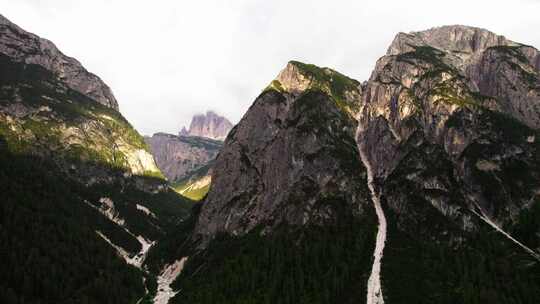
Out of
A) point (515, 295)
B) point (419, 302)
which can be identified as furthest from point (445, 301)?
point (515, 295)

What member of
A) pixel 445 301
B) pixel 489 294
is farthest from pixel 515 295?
pixel 445 301

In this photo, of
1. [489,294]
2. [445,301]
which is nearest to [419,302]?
[445,301]

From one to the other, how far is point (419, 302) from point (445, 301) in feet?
34.4

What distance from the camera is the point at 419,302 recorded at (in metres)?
200

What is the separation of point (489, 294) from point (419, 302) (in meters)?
28.5

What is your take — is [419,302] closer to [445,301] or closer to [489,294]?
[445,301]

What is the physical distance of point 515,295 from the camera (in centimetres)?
19862

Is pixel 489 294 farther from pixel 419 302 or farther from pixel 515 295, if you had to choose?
pixel 419 302

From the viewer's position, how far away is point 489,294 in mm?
196375

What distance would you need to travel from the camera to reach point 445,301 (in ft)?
649

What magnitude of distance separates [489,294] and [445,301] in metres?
18.1

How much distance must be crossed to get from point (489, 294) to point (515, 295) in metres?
12.2

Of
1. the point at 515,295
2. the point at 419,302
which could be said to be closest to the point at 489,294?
the point at 515,295

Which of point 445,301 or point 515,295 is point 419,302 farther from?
point 515,295
